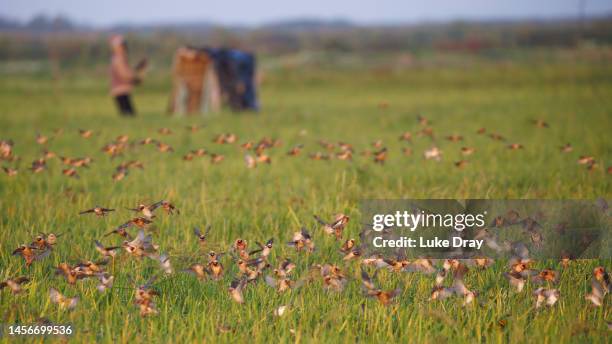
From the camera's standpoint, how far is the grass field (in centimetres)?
330

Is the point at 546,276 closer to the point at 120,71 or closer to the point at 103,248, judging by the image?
the point at 103,248

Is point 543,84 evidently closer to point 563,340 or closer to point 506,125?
point 506,125

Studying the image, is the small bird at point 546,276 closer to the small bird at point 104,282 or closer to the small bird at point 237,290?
the small bird at point 237,290

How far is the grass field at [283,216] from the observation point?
10.8 feet

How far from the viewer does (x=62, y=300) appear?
3.36 meters

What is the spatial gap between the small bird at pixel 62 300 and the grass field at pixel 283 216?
0.05 m

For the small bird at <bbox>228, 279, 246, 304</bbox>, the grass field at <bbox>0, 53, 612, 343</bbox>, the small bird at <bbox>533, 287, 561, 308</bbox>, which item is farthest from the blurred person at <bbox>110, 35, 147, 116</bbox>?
the small bird at <bbox>533, 287, 561, 308</bbox>

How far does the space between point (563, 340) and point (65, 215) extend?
389 centimetres

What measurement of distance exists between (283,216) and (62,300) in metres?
2.28

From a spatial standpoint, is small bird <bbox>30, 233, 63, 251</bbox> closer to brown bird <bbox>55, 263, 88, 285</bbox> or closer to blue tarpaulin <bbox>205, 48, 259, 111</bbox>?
brown bird <bbox>55, 263, 88, 285</bbox>

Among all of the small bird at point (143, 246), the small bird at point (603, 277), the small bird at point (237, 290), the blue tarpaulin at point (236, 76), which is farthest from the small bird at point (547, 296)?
the blue tarpaulin at point (236, 76)

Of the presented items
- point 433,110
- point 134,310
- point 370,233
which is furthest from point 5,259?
point 433,110

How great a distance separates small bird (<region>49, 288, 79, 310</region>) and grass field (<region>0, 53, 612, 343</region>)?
0.16ft

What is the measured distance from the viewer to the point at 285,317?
3.38m
